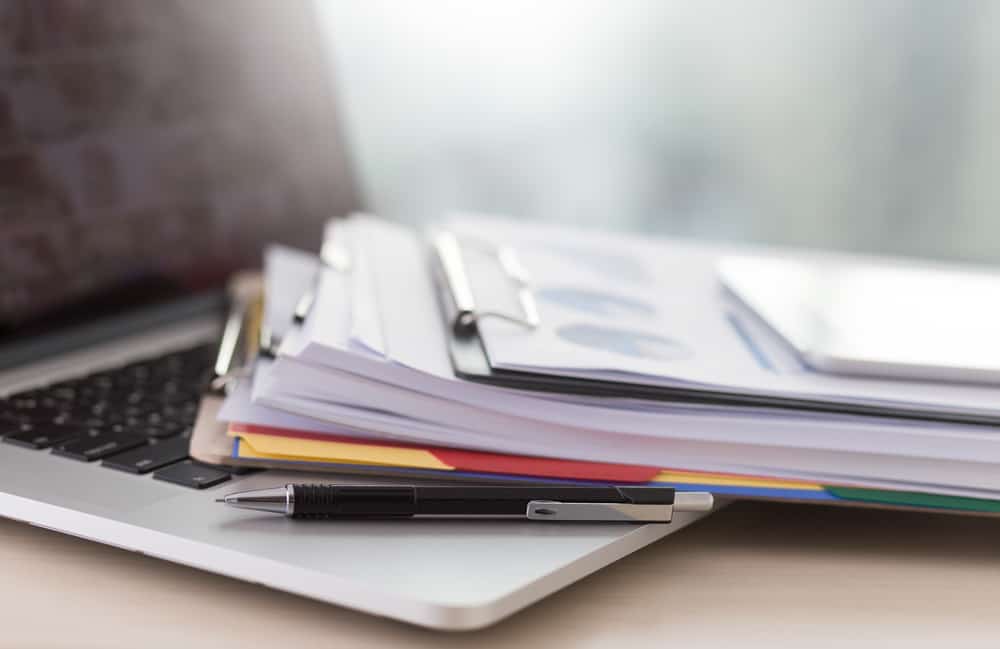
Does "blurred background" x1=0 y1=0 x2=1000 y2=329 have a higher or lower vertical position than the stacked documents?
higher

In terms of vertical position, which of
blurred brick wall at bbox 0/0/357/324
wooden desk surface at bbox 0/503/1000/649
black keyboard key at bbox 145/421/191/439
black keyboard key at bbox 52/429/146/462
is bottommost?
wooden desk surface at bbox 0/503/1000/649

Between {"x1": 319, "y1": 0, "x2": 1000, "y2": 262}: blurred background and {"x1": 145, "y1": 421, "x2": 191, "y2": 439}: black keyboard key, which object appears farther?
{"x1": 319, "y1": 0, "x2": 1000, "y2": 262}: blurred background

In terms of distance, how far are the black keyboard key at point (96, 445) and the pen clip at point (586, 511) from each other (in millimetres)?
199

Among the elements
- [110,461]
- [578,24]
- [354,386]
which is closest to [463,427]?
[354,386]

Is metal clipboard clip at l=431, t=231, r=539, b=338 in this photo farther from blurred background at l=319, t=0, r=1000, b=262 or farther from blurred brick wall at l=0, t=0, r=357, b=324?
blurred background at l=319, t=0, r=1000, b=262

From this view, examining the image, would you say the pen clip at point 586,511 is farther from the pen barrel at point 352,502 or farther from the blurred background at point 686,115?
the blurred background at point 686,115

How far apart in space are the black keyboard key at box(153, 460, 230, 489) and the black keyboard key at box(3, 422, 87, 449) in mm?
70

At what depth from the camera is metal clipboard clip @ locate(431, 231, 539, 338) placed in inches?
19.5

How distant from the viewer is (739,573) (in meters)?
0.47

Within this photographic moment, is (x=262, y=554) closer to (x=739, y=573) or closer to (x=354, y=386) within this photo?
(x=354, y=386)

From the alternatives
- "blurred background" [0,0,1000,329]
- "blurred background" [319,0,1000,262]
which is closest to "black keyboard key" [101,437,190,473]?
"blurred background" [0,0,1000,329]

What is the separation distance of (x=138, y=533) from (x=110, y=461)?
80 mm

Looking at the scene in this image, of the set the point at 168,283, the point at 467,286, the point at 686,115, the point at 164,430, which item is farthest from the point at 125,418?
the point at 686,115

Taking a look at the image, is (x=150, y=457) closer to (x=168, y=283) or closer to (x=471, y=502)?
(x=471, y=502)
